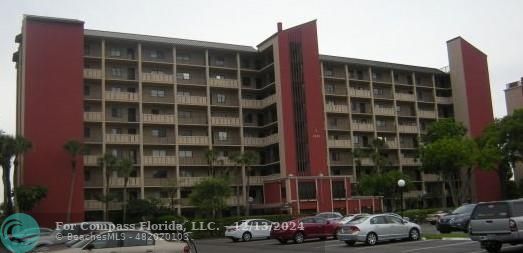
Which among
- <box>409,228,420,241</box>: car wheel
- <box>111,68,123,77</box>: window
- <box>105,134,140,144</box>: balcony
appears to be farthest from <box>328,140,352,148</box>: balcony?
<box>409,228,420,241</box>: car wheel

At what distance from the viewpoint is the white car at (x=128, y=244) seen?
57.2 ft

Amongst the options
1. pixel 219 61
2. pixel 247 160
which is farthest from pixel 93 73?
pixel 247 160

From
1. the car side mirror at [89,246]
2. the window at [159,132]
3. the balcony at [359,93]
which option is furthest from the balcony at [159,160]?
the car side mirror at [89,246]

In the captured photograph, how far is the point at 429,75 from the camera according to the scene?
85750 mm

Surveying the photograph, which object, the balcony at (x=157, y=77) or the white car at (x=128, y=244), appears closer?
the white car at (x=128, y=244)

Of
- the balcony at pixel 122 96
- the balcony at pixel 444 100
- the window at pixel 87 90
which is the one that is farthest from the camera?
the balcony at pixel 444 100

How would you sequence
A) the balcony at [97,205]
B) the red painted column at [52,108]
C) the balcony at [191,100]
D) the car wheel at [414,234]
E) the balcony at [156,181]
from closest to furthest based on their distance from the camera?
the car wheel at [414,234]
the red painted column at [52,108]
the balcony at [97,205]
the balcony at [156,181]
the balcony at [191,100]

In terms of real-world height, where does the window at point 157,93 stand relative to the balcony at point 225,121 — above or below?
above

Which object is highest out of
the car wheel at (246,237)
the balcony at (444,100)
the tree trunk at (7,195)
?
the balcony at (444,100)

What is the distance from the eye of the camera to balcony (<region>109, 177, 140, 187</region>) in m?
61.0

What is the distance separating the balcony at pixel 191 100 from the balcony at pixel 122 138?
22.1 feet

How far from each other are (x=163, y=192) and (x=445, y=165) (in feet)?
113

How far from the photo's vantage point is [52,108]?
191 feet

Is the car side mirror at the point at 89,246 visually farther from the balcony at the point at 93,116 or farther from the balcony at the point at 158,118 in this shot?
the balcony at the point at 158,118
